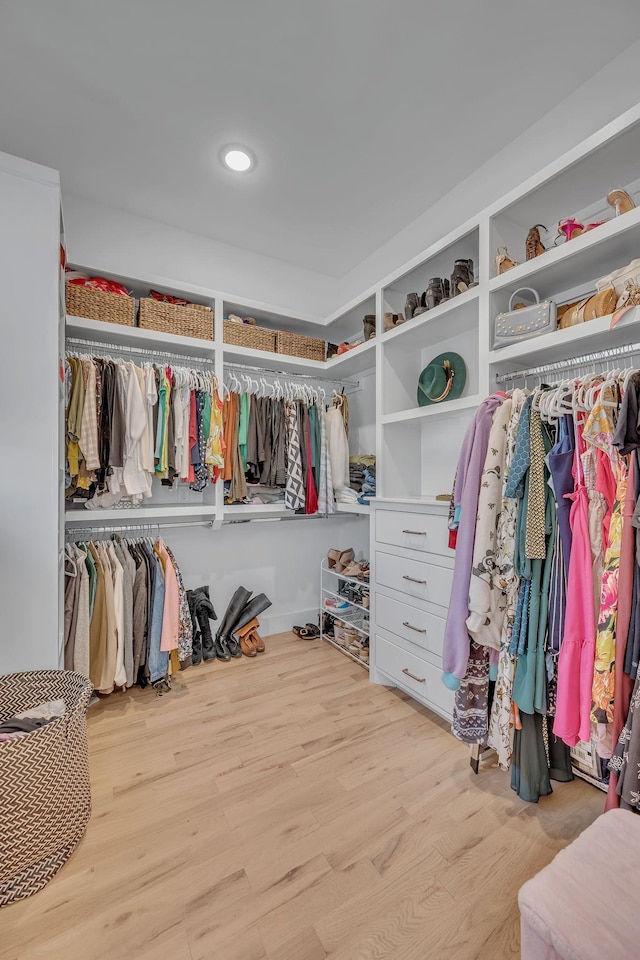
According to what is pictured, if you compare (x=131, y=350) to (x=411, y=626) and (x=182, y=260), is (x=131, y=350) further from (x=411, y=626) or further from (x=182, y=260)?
(x=411, y=626)

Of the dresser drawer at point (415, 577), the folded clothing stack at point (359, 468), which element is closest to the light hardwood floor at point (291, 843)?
the dresser drawer at point (415, 577)

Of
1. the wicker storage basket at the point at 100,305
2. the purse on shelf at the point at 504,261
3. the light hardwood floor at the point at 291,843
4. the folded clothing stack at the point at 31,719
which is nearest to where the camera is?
the light hardwood floor at the point at 291,843

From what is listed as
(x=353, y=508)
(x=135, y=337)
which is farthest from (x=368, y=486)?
(x=135, y=337)

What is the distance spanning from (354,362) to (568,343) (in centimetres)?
157

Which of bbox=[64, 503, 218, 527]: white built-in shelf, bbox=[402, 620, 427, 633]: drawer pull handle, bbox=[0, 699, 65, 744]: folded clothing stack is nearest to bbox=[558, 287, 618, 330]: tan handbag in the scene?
bbox=[402, 620, 427, 633]: drawer pull handle

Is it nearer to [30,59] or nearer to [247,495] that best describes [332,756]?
[247,495]

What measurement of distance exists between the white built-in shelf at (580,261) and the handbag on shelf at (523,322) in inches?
2.9

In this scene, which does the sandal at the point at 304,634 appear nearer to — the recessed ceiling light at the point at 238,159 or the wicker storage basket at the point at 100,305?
the wicker storage basket at the point at 100,305

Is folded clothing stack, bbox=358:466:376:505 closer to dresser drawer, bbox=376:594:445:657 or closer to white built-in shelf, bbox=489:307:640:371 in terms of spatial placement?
dresser drawer, bbox=376:594:445:657

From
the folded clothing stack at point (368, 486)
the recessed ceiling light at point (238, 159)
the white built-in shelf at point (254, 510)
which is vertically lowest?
the white built-in shelf at point (254, 510)

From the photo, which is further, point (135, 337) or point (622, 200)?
point (135, 337)

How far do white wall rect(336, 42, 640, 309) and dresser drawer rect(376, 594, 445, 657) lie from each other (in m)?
1.99

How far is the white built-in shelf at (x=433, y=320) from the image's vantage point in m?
1.94

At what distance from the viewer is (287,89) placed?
176cm
